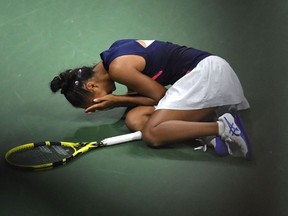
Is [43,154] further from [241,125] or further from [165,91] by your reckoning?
[241,125]

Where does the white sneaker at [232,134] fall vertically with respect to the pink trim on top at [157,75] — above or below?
below

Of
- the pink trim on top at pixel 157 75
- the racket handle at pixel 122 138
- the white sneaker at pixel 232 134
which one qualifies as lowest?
the white sneaker at pixel 232 134

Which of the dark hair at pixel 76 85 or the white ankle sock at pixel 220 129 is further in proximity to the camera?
the dark hair at pixel 76 85

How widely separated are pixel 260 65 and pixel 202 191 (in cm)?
109

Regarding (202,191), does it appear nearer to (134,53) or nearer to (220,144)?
(220,144)

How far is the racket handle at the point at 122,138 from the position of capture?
2.08m

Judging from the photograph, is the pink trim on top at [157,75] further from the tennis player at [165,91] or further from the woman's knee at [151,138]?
the woman's knee at [151,138]

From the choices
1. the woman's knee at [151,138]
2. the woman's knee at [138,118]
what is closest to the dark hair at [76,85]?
the woman's knee at [138,118]

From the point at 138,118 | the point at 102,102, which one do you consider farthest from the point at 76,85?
the point at 138,118

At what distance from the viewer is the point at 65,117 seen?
2355mm

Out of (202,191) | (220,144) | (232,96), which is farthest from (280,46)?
(202,191)

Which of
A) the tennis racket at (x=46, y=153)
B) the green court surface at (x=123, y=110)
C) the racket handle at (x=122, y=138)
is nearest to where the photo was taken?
the green court surface at (x=123, y=110)

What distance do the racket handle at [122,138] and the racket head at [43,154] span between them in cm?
11

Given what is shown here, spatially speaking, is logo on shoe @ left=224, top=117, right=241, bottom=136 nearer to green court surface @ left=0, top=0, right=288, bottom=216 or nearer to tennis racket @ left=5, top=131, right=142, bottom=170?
green court surface @ left=0, top=0, right=288, bottom=216
